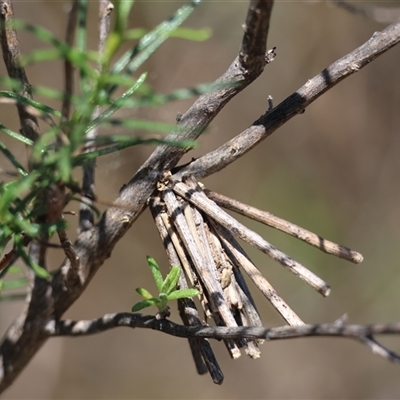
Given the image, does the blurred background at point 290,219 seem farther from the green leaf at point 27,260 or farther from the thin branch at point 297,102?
the green leaf at point 27,260

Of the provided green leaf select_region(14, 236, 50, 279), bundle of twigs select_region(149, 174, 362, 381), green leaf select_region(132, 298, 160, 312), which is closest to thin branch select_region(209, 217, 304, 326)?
bundle of twigs select_region(149, 174, 362, 381)

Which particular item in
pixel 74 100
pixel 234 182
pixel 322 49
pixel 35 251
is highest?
pixel 322 49

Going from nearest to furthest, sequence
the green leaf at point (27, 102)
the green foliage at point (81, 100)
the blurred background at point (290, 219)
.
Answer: the green foliage at point (81, 100) < the green leaf at point (27, 102) < the blurred background at point (290, 219)

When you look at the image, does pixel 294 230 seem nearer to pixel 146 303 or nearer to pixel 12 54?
pixel 146 303

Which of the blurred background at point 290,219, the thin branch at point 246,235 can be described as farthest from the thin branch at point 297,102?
the blurred background at point 290,219

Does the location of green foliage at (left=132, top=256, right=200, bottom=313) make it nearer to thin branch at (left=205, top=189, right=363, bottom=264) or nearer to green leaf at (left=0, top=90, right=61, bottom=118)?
thin branch at (left=205, top=189, right=363, bottom=264)

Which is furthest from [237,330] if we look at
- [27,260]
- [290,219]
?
[290,219]

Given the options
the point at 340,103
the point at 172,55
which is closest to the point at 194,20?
the point at 172,55

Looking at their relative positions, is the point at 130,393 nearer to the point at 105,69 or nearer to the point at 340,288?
the point at 340,288
